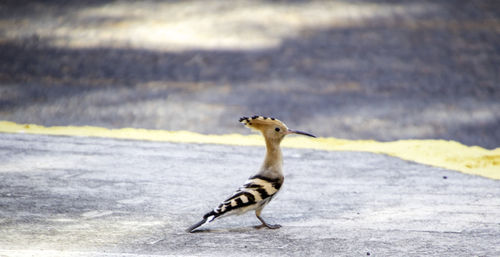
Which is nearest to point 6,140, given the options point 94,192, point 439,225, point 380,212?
point 94,192

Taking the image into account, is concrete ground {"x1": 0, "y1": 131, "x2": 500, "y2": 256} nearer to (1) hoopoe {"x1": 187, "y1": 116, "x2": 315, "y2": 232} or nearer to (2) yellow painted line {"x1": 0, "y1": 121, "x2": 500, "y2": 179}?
(1) hoopoe {"x1": 187, "y1": 116, "x2": 315, "y2": 232}

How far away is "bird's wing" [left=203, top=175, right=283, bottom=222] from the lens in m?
3.77

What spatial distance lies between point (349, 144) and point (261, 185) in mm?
5308

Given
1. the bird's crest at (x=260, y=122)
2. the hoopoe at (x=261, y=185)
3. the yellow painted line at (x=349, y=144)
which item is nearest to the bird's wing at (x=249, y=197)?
the hoopoe at (x=261, y=185)

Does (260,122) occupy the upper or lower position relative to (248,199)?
upper

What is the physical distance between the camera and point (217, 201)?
17.1 feet

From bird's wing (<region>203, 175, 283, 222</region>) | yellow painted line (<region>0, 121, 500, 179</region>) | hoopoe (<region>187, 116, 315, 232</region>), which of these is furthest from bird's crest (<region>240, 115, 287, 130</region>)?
yellow painted line (<region>0, 121, 500, 179</region>)

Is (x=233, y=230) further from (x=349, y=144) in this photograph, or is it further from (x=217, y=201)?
(x=349, y=144)

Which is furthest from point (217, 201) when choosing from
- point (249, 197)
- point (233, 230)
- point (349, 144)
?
point (349, 144)

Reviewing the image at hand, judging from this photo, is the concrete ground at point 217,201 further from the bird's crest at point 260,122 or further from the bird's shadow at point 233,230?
the bird's crest at point 260,122

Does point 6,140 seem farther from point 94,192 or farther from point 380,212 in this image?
point 380,212

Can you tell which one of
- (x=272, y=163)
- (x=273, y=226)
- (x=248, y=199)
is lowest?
(x=273, y=226)

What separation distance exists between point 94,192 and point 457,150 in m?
4.93

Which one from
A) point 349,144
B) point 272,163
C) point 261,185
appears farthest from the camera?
point 349,144
